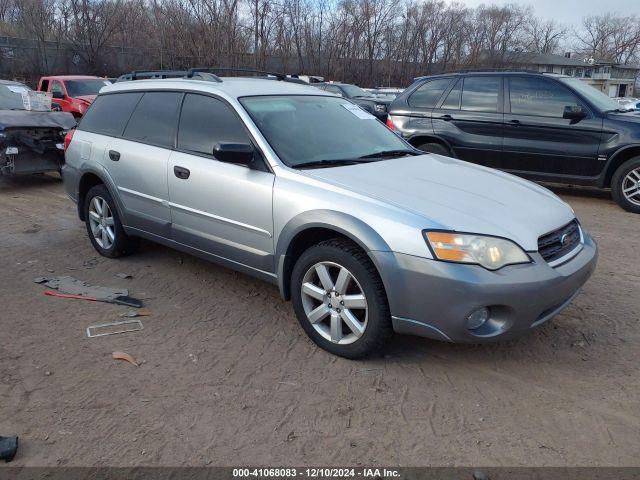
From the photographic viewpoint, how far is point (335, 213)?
328 cm

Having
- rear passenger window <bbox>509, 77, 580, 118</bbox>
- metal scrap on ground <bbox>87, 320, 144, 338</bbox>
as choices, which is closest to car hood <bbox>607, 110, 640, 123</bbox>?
rear passenger window <bbox>509, 77, 580, 118</bbox>

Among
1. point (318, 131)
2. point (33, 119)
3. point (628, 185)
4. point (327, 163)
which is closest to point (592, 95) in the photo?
point (628, 185)

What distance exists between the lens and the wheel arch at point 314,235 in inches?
123

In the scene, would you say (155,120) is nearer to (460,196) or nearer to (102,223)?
(102,223)

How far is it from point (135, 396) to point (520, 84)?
22.1 ft

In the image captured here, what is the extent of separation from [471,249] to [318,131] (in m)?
1.69

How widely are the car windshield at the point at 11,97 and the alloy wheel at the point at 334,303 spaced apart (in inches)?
329

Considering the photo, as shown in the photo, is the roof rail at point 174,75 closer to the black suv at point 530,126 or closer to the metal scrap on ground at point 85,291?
the metal scrap on ground at point 85,291

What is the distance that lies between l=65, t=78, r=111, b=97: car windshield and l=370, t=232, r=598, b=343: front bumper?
13.1m

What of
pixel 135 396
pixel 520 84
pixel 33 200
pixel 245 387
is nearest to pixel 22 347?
pixel 135 396

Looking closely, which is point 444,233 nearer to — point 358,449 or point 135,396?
point 358,449

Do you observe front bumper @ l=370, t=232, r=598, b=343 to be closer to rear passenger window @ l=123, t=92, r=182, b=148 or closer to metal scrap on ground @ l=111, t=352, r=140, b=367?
metal scrap on ground @ l=111, t=352, r=140, b=367

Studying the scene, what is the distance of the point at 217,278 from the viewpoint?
15.8ft

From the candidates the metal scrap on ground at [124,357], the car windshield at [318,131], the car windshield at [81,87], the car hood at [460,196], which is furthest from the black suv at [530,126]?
the car windshield at [81,87]
